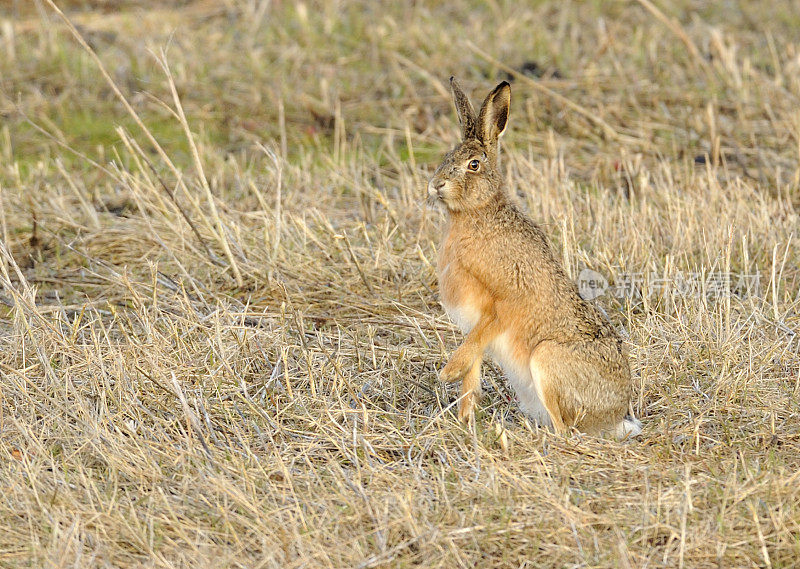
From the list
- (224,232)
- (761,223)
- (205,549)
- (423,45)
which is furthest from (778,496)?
(423,45)

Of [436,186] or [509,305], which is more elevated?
[436,186]

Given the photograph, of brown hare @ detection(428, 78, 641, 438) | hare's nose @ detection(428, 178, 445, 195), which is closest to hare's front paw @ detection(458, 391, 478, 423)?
brown hare @ detection(428, 78, 641, 438)

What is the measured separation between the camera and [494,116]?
12.7 ft

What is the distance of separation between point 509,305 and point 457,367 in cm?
30

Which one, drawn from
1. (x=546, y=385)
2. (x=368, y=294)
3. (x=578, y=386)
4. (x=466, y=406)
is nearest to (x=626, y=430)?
(x=578, y=386)

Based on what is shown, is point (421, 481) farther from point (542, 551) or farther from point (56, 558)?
point (56, 558)

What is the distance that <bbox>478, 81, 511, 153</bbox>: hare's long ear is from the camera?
12.4 feet

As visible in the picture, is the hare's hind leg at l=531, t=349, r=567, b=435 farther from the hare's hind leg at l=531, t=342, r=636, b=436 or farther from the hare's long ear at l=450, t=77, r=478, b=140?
the hare's long ear at l=450, t=77, r=478, b=140

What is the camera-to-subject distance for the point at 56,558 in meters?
2.97

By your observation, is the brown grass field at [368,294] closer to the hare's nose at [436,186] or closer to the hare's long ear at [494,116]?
the hare's nose at [436,186]

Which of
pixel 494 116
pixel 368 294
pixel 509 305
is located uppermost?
pixel 494 116

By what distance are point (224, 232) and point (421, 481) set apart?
7.66ft

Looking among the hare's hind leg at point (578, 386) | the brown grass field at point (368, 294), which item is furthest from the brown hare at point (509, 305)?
the brown grass field at point (368, 294)

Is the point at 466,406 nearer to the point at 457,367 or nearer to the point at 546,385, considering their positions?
the point at 457,367
